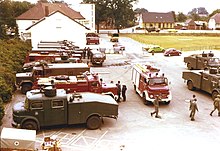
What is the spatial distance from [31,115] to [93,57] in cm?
2256

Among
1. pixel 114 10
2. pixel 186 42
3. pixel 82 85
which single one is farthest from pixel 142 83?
pixel 114 10

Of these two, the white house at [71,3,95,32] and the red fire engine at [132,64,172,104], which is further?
the white house at [71,3,95,32]

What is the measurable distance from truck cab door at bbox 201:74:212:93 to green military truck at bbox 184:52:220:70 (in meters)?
7.96

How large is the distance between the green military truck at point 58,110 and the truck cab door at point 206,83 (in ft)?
30.2

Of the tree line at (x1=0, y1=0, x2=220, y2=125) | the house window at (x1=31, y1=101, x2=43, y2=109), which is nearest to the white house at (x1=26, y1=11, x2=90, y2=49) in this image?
the tree line at (x1=0, y1=0, x2=220, y2=125)

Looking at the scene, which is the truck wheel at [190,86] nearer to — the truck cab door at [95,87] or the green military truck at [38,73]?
the truck cab door at [95,87]

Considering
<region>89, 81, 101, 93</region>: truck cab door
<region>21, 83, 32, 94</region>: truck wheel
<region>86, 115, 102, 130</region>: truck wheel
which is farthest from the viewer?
<region>21, 83, 32, 94</region>: truck wheel

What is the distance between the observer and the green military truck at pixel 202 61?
33.5 m

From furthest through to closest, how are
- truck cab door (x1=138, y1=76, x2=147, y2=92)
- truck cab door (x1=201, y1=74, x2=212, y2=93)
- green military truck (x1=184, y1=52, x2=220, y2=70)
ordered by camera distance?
green military truck (x1=184, y1=52, x2=220, y2=70), truck cab door (x1=201, y1=74, x2=212, y2=93), truck cab door (x1=138, y1=76, x2=147, y2=92)

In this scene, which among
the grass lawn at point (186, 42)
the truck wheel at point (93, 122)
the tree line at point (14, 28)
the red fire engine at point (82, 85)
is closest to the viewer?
the truck wheel at point (93, 122)

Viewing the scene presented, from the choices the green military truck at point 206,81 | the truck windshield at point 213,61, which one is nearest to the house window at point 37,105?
the green military truck at point 206,81

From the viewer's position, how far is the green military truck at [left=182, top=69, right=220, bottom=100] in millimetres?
23766

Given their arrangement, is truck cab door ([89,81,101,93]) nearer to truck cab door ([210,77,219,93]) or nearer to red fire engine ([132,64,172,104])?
red fire engine ([132,64,172,104])

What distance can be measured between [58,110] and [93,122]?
6.57 feet
